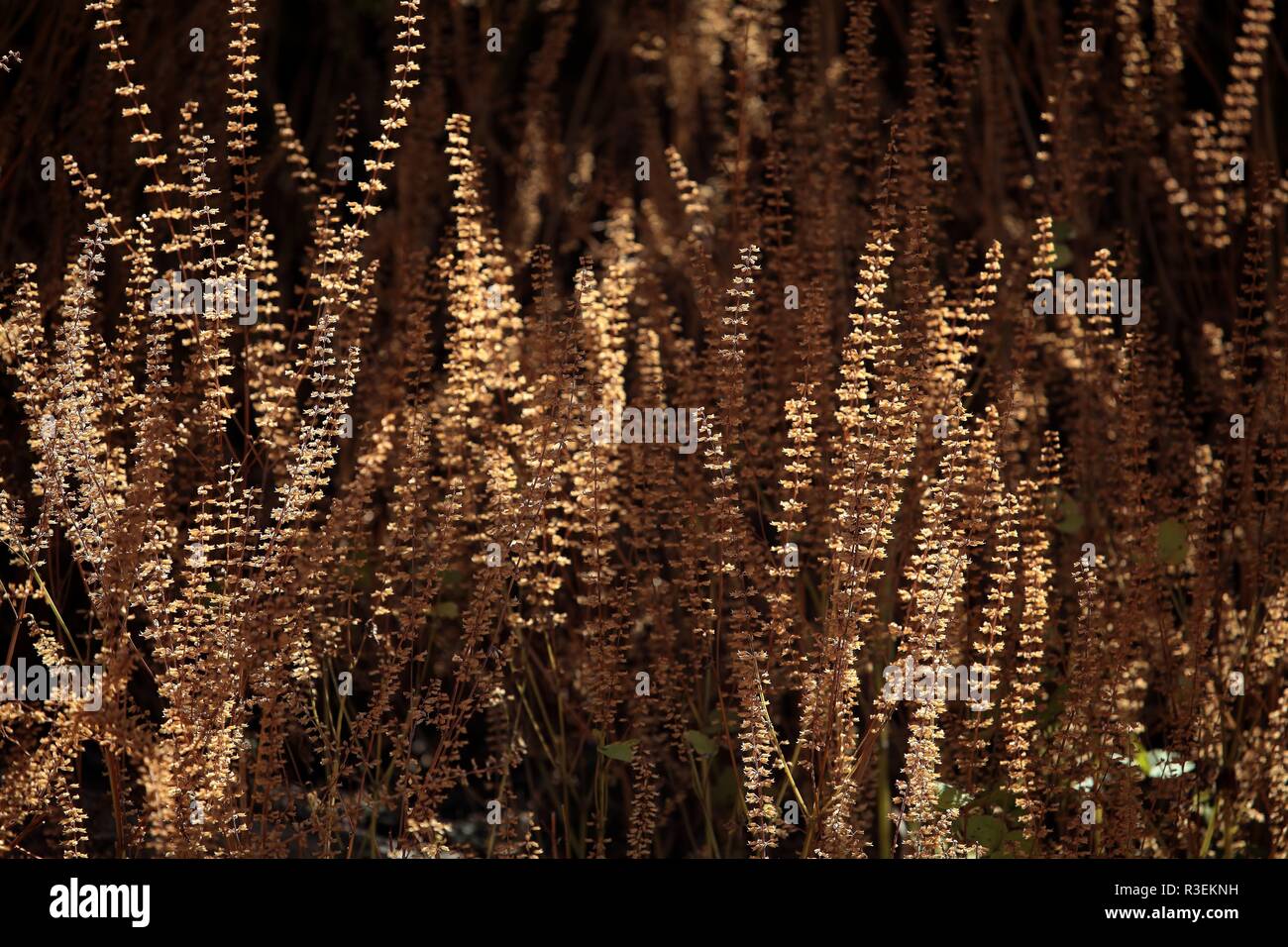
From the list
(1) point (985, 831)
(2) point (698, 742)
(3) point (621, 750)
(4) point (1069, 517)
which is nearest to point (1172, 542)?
(4) point (1069, 517)

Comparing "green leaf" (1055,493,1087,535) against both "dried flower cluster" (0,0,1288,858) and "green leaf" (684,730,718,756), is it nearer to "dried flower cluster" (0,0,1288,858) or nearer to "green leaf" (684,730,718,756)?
"dried flower cluster" (0,0,1288,858)

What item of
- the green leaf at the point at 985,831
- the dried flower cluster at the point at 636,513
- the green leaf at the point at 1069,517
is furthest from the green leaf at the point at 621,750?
the green leaf at the point at 1069,517

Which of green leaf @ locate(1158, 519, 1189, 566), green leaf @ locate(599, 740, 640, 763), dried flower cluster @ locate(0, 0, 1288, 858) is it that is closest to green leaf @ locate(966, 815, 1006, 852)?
dried flower cluster @ locate(0, 0, 1288, 858)

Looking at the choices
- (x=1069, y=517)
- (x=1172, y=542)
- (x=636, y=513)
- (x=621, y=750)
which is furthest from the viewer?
(x=1069, y=517)

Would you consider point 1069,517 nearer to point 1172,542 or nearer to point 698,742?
point 1172,542

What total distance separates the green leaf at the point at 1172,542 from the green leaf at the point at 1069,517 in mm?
174

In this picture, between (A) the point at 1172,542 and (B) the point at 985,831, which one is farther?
(A) the point at 1172,542

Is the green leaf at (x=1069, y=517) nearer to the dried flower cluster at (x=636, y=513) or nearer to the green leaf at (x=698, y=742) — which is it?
the dried flower cluster at (x=636, y=513)

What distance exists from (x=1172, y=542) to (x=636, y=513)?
967mm

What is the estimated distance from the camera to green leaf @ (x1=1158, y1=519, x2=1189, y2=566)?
2629 millimetres

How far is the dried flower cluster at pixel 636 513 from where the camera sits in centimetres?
199

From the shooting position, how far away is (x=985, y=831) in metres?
2.25
